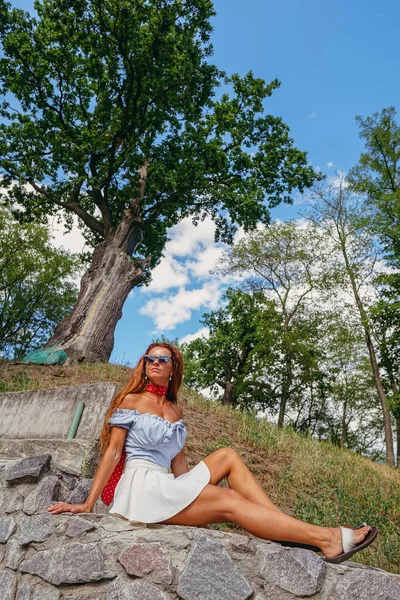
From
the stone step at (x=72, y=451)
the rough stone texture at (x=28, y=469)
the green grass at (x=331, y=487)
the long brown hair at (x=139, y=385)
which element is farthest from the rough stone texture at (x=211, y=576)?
the green grass at (x=331, y=487)

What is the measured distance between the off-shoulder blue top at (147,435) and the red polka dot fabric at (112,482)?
0.10m

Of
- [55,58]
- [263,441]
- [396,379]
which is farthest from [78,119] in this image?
[396,379]

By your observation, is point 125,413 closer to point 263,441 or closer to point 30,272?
point 263,441

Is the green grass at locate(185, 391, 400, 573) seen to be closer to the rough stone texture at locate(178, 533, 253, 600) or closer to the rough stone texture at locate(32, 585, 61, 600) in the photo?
the rough stone texture at locate(178, 533, 253, 600)

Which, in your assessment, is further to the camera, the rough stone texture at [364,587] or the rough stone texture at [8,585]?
the rough stone texture at [8,585]

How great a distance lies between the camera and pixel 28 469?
3.34 metres

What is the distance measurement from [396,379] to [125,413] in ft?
57.4

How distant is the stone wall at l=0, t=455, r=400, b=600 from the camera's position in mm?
2176

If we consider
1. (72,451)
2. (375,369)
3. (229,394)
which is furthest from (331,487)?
(229,394)

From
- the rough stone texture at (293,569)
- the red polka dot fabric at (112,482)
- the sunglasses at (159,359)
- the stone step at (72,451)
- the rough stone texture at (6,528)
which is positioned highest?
the sunglasses at (159,359)

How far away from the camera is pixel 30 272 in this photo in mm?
28969

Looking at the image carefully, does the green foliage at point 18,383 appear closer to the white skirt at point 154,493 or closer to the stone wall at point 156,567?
the stone wall at point 156,567

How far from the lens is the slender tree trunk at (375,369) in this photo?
15.1m

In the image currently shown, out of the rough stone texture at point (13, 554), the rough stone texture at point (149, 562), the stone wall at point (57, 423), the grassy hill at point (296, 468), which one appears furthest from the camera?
the grassy hill at point (296, 468)
